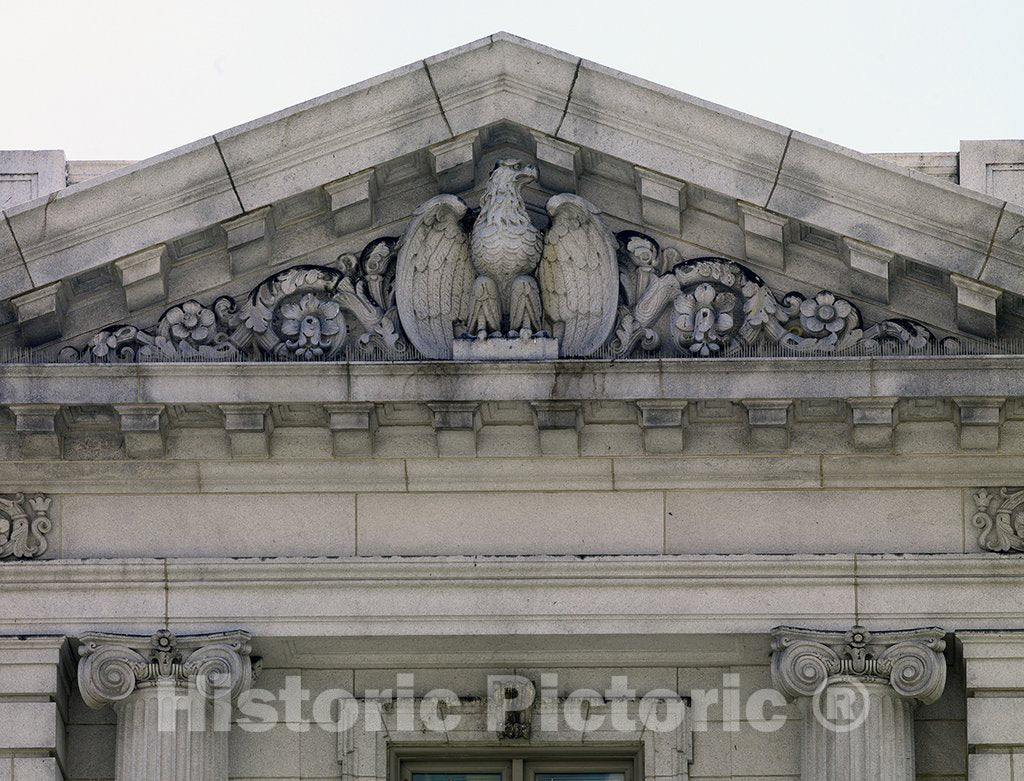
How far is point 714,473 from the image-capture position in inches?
1030

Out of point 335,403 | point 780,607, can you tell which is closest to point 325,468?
point 335,403

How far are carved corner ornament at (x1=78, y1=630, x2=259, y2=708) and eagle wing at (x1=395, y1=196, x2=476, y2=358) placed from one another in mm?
3032

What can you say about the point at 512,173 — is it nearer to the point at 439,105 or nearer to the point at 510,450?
the point at 439,105

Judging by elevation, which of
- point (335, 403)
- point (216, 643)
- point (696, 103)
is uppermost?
point (696, 103)

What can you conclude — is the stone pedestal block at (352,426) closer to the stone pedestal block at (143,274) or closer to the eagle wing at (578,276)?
the eagle wing at (578,276)

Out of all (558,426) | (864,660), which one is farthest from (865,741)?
(558,426)

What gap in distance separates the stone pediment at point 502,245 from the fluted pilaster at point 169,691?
99.0 inches

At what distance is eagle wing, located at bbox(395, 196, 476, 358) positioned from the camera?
26297mm

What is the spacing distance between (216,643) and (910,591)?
5829 millimetres

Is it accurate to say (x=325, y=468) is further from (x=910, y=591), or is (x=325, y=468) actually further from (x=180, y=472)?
(x=910, y=591)

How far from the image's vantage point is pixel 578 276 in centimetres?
2634

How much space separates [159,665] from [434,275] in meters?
4.06

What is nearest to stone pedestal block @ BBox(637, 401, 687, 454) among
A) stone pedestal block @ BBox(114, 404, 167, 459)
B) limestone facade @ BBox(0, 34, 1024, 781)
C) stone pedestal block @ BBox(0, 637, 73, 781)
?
limestone facade @ BBox(0, 34, 1024, 781)

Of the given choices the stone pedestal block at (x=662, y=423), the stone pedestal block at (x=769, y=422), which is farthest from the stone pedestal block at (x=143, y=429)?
the stone pedestal block at (x=769, y=422)
